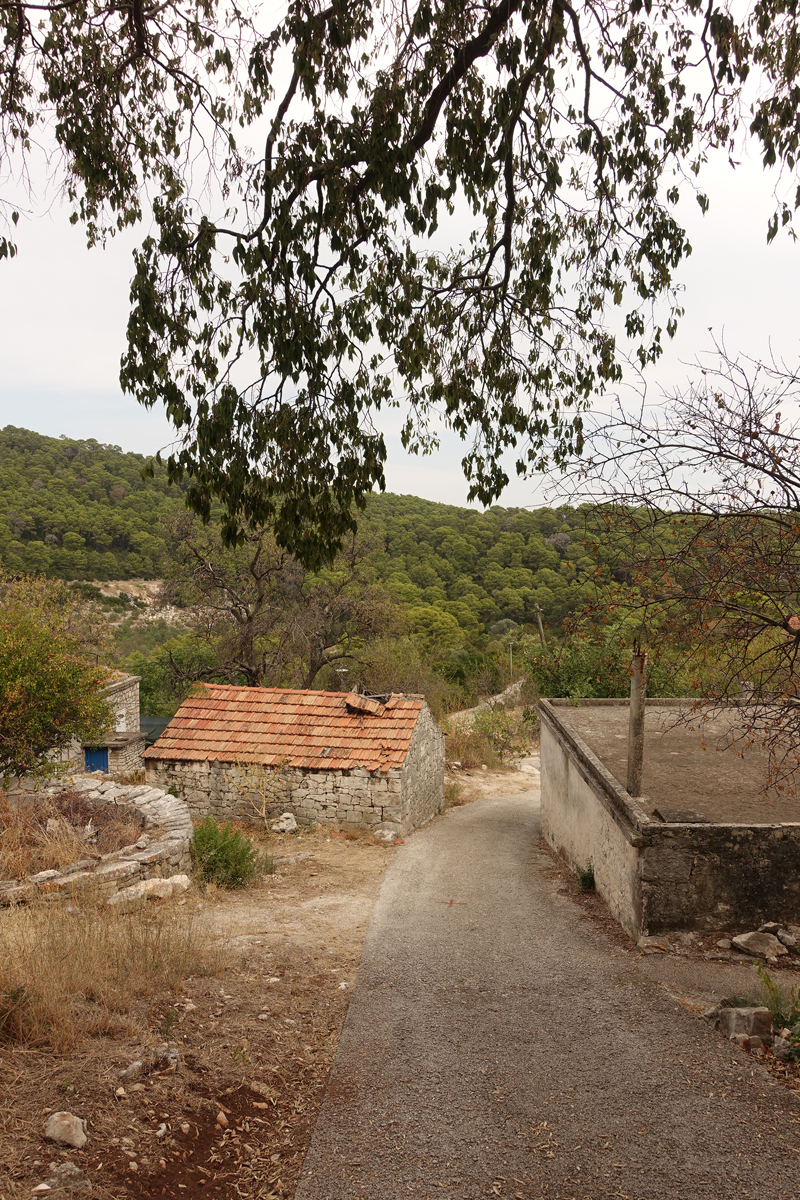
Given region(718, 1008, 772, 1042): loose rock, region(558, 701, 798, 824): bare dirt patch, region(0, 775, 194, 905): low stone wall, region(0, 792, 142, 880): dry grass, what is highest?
region(558, 701, 798, 824): bare dirt patch

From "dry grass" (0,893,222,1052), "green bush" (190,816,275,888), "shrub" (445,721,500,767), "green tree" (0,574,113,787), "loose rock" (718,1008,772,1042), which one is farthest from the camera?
"shrub" (445,721,500,767)

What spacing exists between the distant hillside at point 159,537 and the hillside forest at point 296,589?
0.35 ft

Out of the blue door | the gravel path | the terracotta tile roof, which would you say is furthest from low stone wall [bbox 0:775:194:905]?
the blue door

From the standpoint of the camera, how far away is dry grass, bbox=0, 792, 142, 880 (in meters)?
8.56

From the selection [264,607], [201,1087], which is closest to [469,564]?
[264,607]

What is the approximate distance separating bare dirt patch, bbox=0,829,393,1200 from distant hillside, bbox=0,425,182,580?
3935 centimetres

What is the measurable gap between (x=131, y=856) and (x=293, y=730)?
20.7 ft

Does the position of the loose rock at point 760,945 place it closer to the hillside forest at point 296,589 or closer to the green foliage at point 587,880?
the green foliage at point 587,880

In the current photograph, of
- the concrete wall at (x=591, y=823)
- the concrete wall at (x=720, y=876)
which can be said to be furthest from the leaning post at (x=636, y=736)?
the concrete wall at (x=720, y=876)

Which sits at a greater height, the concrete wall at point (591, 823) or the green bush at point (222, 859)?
the concrete wall at point (591, 823)

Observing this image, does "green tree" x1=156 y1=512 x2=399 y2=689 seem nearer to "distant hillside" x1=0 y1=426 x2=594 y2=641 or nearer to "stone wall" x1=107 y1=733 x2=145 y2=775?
"stone wall" x1=107 y1=733 x2=145 y2=775

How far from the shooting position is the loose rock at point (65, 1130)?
3.63m

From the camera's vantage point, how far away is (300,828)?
46.4 ft

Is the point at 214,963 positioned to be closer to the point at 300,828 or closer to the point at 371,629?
the point at 300,828
